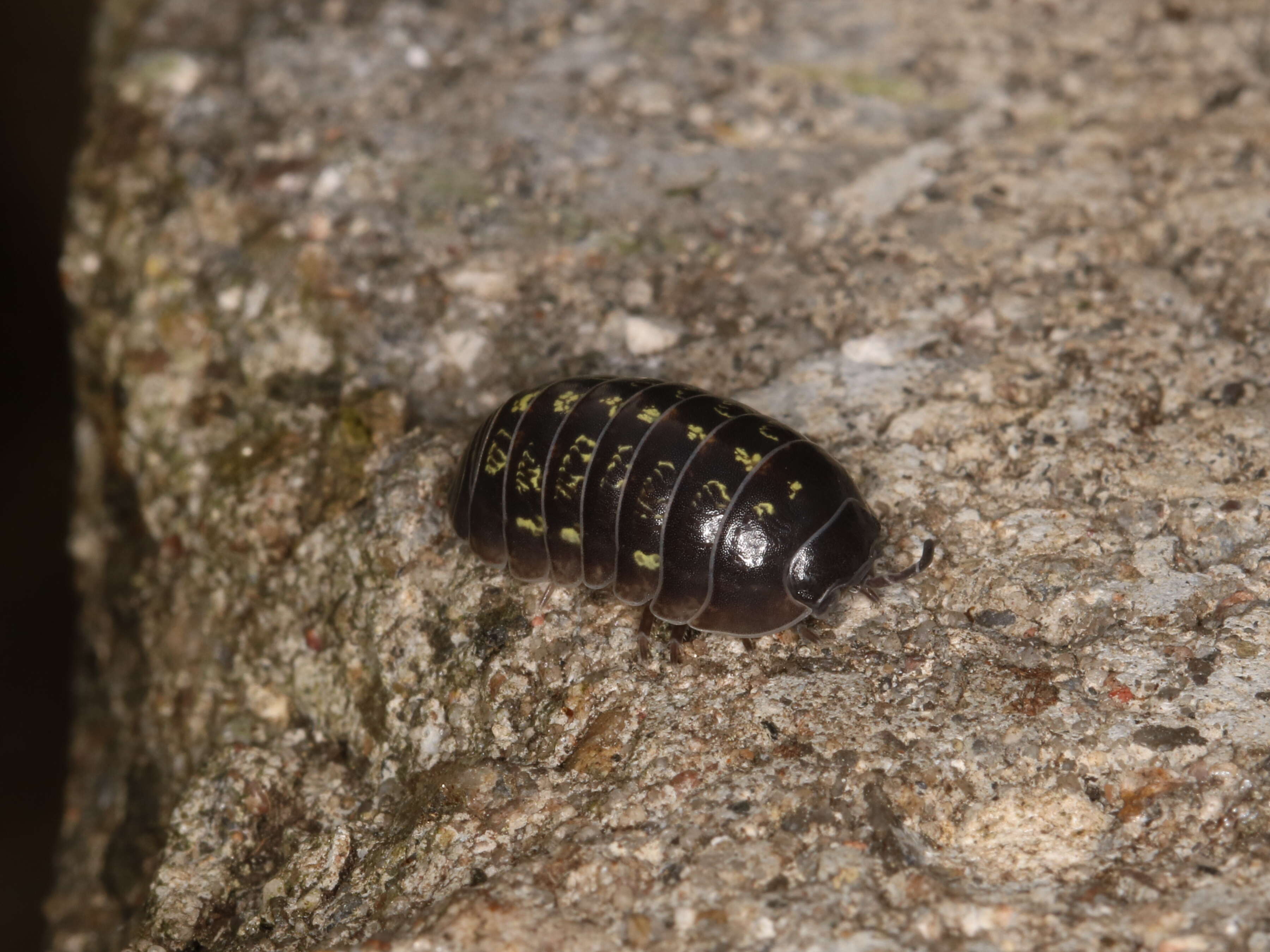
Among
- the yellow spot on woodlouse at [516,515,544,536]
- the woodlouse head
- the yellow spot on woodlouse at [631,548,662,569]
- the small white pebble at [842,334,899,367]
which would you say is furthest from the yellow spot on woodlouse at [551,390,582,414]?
the small white pebble at [842,334,899,367]

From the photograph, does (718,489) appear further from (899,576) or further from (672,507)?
(899,576)

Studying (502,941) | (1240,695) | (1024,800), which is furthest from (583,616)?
(1240,695)

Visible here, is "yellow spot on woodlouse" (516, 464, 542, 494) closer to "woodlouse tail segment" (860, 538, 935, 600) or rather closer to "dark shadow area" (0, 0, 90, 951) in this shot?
"woodlouse tail segment" (860, 538, 935, 600)

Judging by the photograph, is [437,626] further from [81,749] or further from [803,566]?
[81,749]

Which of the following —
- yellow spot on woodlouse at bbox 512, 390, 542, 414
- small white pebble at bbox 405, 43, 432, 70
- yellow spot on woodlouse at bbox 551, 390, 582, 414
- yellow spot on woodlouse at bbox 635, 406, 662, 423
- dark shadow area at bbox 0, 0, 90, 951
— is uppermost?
small white pebble at bbox 405, 43, 432, 70

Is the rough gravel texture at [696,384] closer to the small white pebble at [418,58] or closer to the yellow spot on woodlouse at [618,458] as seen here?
the small white pebble at [418,58]
